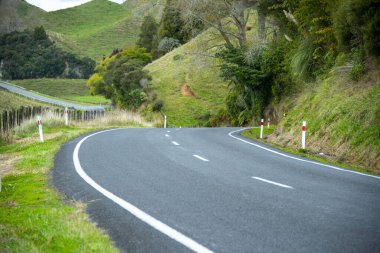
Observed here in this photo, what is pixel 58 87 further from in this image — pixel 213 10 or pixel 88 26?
pixel 88 26

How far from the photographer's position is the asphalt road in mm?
5484

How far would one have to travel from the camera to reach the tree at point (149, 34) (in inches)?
3268

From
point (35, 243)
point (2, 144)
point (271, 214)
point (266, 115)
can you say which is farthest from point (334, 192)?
point (266, 115)

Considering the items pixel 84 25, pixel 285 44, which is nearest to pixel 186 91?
pixel 285 44

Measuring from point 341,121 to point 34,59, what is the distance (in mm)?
98283

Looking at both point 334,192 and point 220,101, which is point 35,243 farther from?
point 220,101

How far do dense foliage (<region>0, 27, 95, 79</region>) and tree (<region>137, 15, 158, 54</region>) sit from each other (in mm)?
30268

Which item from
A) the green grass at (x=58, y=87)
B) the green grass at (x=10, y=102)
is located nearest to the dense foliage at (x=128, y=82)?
the green grass at (x=10, y=102)

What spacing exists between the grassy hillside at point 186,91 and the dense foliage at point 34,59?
143 ft

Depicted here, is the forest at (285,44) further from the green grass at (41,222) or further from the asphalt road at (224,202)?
the green grass at (41,222)

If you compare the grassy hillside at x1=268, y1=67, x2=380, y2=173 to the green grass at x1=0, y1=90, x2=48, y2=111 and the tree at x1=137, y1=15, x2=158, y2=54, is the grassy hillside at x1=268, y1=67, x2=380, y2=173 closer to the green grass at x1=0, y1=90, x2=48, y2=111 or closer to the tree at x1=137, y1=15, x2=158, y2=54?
the green grass at x1=0, y1=90, x2=48, y2=111

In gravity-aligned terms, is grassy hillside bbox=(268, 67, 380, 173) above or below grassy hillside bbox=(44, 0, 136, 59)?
below

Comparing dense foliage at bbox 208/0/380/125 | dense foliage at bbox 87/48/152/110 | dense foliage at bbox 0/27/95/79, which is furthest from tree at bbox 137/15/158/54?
dense foliage at bbox 208/0/380/125

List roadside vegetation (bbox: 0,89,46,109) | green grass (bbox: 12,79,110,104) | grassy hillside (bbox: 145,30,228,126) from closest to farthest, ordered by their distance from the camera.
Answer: roadside vegetation (bbox: 0,89,46,109)
grassy hillside (bbox: 145,30,228,126)
green grass (bbox: 12,79,110,104)
